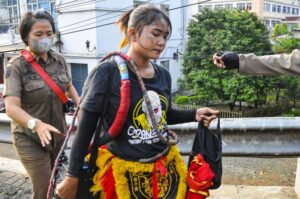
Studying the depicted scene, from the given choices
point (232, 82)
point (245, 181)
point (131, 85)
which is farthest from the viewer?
point (232, 82)

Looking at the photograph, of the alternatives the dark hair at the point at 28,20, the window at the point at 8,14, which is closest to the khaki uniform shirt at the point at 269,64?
the dark hair at the point at 28,20

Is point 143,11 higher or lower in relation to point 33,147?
higher

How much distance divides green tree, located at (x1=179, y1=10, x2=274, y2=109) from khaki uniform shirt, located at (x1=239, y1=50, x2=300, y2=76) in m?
14.6

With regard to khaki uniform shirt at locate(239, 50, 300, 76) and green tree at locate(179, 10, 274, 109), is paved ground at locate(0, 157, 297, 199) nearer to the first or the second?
khaki uniform shirt at locate(239, 50, 300, 76)

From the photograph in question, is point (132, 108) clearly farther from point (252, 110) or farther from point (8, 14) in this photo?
point (8, 14)

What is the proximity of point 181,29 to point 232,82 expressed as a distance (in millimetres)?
8176

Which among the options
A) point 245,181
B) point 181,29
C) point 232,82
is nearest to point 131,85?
point 245,181

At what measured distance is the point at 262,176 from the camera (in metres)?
3.83

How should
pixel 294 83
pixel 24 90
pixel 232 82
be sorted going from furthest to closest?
pixel 294 83
pixel 232 82
pixel 24 90

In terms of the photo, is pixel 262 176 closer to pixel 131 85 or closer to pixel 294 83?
pixel 131 85

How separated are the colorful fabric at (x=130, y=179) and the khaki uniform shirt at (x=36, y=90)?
0.91m

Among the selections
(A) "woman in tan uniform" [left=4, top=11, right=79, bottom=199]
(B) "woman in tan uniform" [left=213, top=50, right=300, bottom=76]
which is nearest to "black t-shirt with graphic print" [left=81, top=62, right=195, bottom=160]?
(B) "woman in tan uniform" [left=213, top=50, right=300, bottom=76]

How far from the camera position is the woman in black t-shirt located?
171 cm

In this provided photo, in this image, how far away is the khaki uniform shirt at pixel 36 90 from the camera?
A: 2418 millimetres
